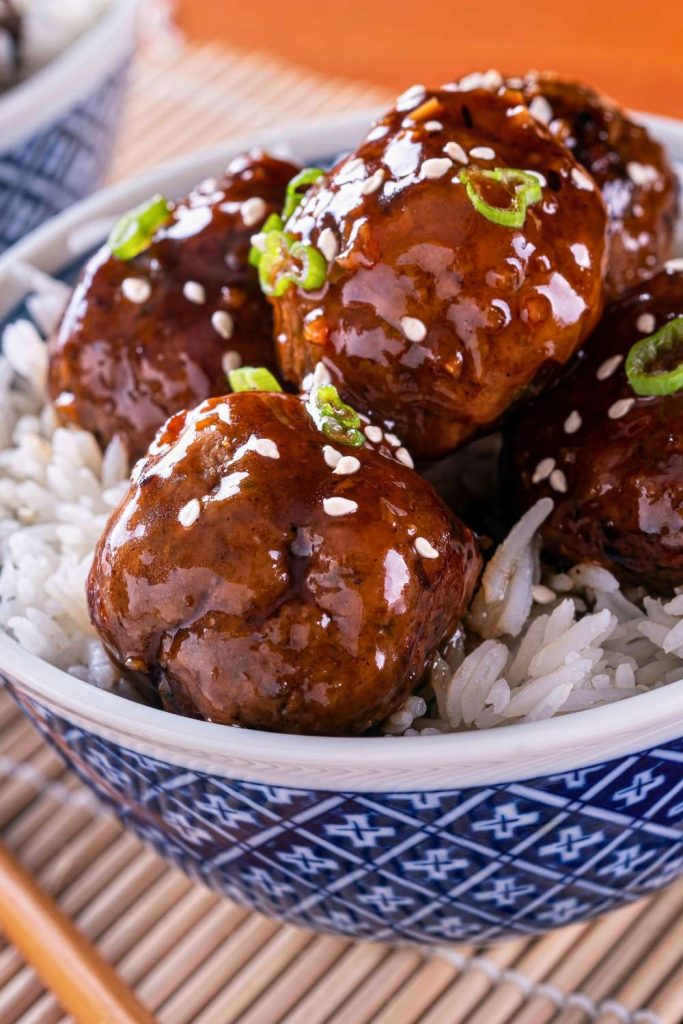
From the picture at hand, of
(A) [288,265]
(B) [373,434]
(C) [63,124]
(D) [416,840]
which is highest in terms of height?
(C) [63,124]

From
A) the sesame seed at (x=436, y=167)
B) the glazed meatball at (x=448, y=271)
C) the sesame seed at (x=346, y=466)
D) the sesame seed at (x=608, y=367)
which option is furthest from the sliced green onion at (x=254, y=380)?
the sesame seed at (x=608, y=367)

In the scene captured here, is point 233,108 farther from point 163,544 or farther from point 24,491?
point 163,544

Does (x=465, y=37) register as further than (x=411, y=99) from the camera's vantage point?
Yes

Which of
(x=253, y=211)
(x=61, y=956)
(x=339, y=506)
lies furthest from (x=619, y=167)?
(x=61, y=956)

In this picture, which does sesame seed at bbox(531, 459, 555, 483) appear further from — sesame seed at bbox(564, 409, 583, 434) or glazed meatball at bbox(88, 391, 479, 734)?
glazed meatball at bbox(88, 391, 479, 734)

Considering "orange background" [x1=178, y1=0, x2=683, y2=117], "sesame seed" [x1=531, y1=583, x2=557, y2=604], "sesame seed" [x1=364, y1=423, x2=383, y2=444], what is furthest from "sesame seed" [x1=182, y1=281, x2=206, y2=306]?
"orange background" [x1=178, y1=0, x2=683, y2=117]

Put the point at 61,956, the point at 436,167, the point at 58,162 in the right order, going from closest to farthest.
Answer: the point at 436,167, the point at 61,956, the point at 58,162

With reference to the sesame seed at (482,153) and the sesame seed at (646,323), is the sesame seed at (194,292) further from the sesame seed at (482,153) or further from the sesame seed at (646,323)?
the sesame seed at (646,323)

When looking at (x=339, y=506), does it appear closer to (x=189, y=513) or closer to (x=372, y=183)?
(x=189, y=513)
